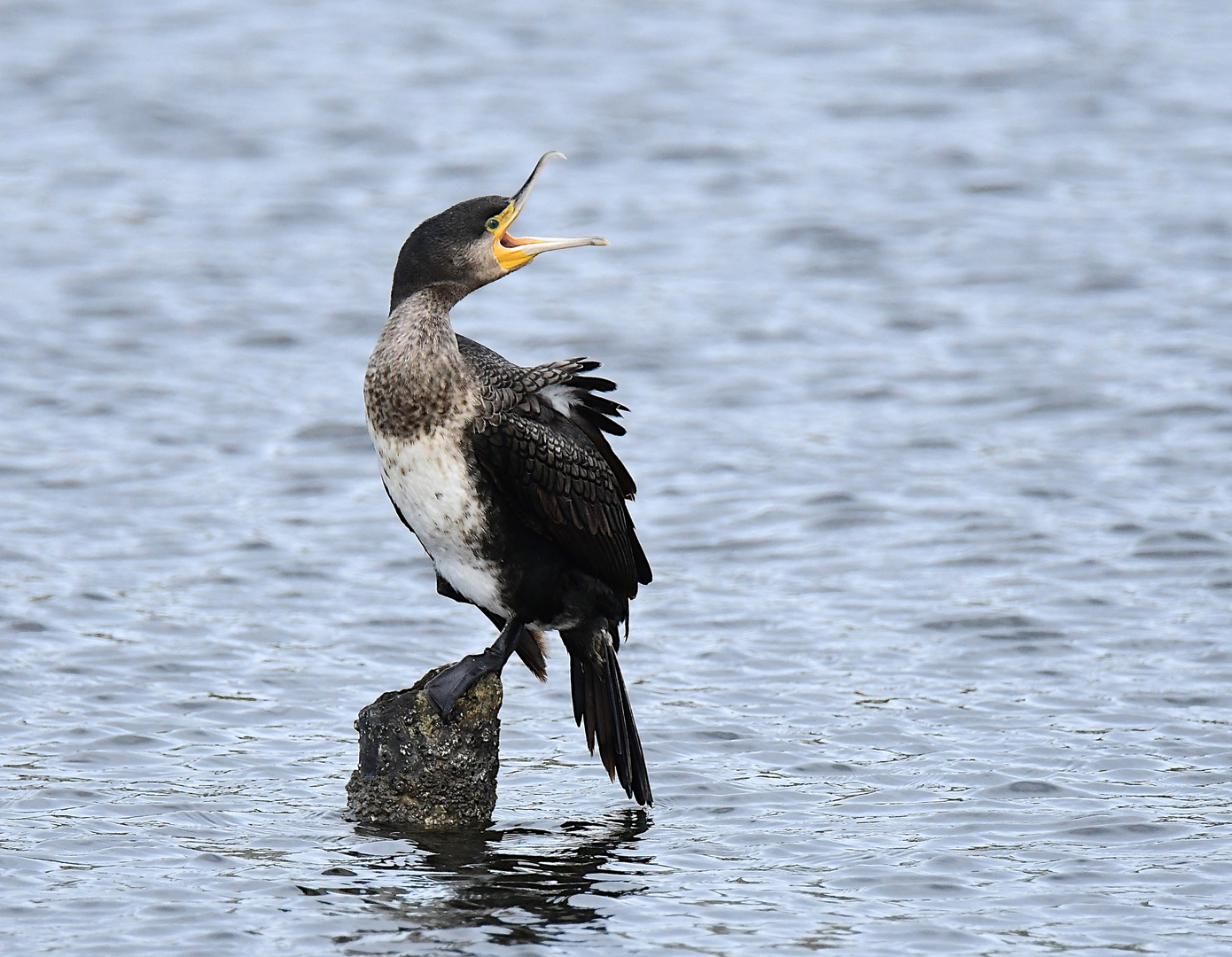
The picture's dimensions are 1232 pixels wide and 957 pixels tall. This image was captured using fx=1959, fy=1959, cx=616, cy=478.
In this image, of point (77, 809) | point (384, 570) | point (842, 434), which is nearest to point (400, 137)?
point (842, 434)

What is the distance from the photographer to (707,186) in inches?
709

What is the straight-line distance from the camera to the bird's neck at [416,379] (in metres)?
6.73

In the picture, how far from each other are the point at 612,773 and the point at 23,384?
24.2ft

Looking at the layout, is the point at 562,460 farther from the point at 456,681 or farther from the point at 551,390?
the point at 456,681

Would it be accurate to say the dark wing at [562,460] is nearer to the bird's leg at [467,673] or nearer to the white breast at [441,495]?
the white breast at [441,495]

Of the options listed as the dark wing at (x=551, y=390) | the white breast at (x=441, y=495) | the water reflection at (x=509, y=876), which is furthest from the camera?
the dark wing at (x=551, y=390)

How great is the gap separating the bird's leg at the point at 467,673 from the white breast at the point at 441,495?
0.72 feet

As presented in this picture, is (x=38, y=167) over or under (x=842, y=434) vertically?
over

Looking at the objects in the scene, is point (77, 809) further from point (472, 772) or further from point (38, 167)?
point (38, 167)

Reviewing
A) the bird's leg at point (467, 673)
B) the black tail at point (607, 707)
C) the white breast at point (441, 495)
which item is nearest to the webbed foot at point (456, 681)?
the bird's leg at point (467, 673)

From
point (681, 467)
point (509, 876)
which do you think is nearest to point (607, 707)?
point (509, 876)

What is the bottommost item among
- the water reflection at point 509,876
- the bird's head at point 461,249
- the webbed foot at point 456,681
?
the water reflection at point 509,876

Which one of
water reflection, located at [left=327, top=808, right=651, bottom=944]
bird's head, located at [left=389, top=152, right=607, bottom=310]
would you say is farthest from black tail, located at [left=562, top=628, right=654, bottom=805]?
bird's head, located at [left=389, top=152, right=607, bottom=310]

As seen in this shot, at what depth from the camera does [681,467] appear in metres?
12.3
